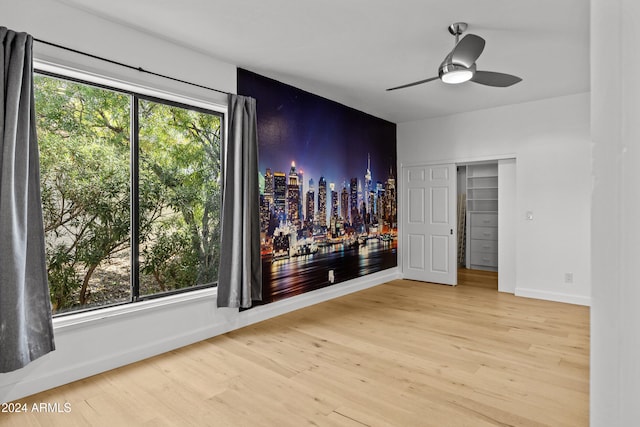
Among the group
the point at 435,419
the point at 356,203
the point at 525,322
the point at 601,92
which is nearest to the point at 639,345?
the point at 601,92

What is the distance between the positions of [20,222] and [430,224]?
5067 millimetres

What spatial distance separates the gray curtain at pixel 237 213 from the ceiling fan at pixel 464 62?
1.90 meters

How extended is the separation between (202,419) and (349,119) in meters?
4.14

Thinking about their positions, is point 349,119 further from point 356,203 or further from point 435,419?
point 435,419

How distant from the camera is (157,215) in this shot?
130 inches

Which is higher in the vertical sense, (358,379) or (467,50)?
(467,50)

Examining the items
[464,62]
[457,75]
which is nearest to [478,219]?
[457,75]

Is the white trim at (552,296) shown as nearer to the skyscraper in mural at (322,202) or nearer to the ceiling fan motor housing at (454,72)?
the skyscraper in mural at (322,202)

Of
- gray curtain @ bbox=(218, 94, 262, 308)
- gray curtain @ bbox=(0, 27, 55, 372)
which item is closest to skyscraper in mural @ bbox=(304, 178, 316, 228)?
gray curtain @ bbox=(218, 94, 262, 308)

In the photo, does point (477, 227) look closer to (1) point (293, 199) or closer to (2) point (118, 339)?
(1) point (293, 199)

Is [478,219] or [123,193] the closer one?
[123,193]

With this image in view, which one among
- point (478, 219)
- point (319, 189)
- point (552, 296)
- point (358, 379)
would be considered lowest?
point (358, 379)

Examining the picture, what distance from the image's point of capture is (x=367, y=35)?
9.89ft

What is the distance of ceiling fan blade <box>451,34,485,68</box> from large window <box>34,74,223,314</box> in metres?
2.30
